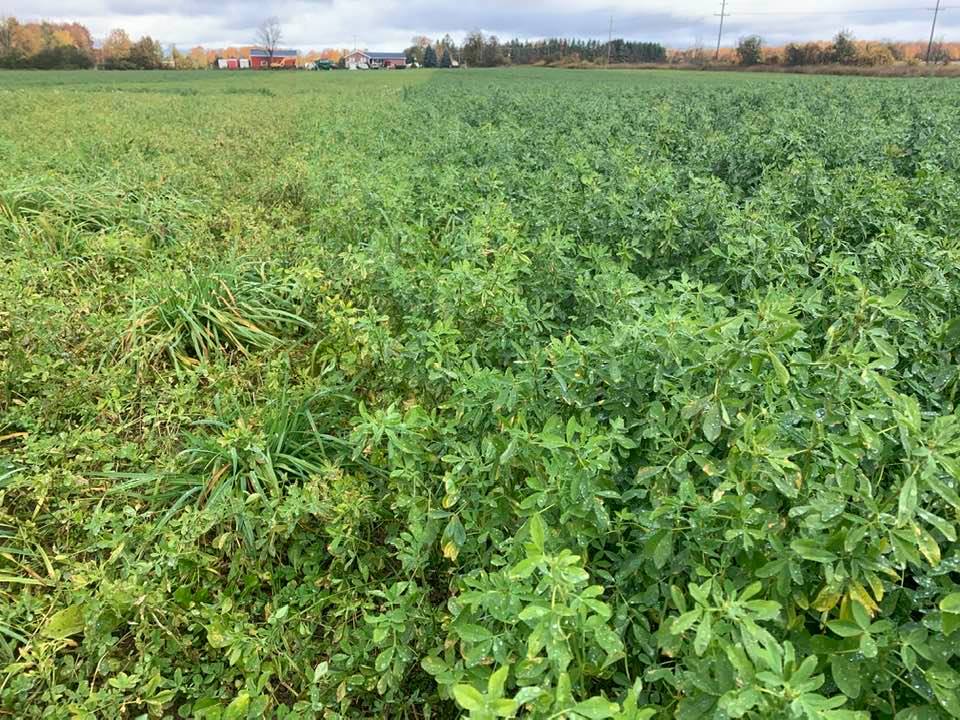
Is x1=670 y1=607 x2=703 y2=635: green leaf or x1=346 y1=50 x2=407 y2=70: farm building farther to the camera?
x1=346 y1=50 x2=407 y2=70: farm building

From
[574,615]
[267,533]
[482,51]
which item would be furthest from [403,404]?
[482,51]

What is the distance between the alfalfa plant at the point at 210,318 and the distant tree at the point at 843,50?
54.8 meters

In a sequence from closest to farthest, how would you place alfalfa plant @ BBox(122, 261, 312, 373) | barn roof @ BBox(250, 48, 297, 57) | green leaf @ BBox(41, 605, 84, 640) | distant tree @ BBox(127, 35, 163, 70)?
green leaf @ BBox(41, 605, 84, 640) < alfalfa plant @ BBox(122, 261, 312, 373) < distant tree @ BBox(127, 35, 163, 70) < barn roof @ BBox(250, 48, 297, 57)

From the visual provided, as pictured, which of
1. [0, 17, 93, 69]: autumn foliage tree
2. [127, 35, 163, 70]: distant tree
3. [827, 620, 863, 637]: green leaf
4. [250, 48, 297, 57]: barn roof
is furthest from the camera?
[250, 48, 297, 57]: barn roof

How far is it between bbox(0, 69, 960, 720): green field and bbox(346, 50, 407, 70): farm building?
85586mm

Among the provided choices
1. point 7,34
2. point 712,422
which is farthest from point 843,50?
point 7,34

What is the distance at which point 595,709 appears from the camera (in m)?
1.16

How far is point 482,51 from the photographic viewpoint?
72.2 m

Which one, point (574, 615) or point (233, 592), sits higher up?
point (574, 615)

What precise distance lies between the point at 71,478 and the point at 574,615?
246cm

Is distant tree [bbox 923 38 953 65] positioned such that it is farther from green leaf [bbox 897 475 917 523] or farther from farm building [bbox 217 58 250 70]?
farm building [bbox 217 58 250 70]

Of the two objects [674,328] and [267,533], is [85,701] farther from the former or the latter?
[674,328]

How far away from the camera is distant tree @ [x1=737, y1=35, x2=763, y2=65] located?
50.7 m

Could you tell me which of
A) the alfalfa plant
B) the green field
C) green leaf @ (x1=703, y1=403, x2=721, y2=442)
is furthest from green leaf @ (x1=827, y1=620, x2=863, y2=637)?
the alfalfa plant
